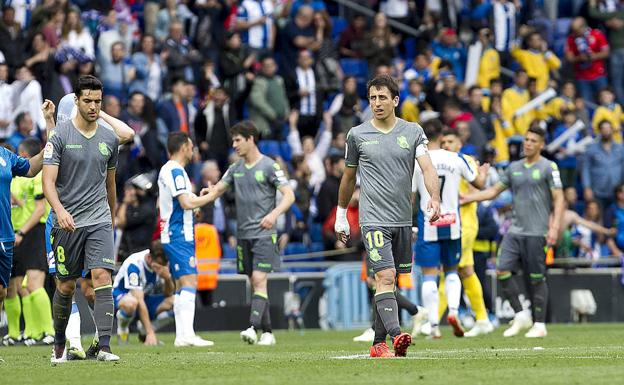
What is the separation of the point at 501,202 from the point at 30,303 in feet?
30.5

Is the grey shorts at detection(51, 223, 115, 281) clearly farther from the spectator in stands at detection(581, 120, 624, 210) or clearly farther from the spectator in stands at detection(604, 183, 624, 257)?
the spectator in stands at detection(581, 120, 624, 210)

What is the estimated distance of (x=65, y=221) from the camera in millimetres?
11875

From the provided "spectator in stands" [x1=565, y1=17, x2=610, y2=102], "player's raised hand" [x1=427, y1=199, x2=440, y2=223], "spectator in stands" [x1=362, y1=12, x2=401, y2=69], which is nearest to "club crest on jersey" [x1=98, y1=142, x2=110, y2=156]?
"player's raised hand" [x1=427, y1=199, x2=440, y2=223]

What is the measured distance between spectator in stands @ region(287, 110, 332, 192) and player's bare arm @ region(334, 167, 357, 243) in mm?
13074

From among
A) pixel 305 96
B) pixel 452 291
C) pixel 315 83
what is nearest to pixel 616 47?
pixel 315 83

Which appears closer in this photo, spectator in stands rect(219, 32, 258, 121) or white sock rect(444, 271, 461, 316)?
white sock rect(444, 271, 461, 316)

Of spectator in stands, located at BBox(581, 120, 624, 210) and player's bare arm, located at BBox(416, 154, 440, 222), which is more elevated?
spectator in stands, located at BBox(581, 120, 624, 210)

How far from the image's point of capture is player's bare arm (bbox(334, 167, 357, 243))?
42.0 feet

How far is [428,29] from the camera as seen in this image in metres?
30.2

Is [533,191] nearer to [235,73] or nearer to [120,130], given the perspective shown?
[120,130]

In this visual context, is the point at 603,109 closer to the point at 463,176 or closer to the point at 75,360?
the point at 463,176

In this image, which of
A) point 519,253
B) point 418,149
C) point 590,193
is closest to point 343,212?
point 418,149

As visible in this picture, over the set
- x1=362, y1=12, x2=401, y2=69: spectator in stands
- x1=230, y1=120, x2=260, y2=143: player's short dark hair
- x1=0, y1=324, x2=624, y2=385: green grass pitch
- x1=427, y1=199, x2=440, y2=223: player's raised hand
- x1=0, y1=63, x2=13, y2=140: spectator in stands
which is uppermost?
x1=362, y1=12, x2=401, y2=69: spectator in stands

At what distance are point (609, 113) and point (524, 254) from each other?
481 inches
